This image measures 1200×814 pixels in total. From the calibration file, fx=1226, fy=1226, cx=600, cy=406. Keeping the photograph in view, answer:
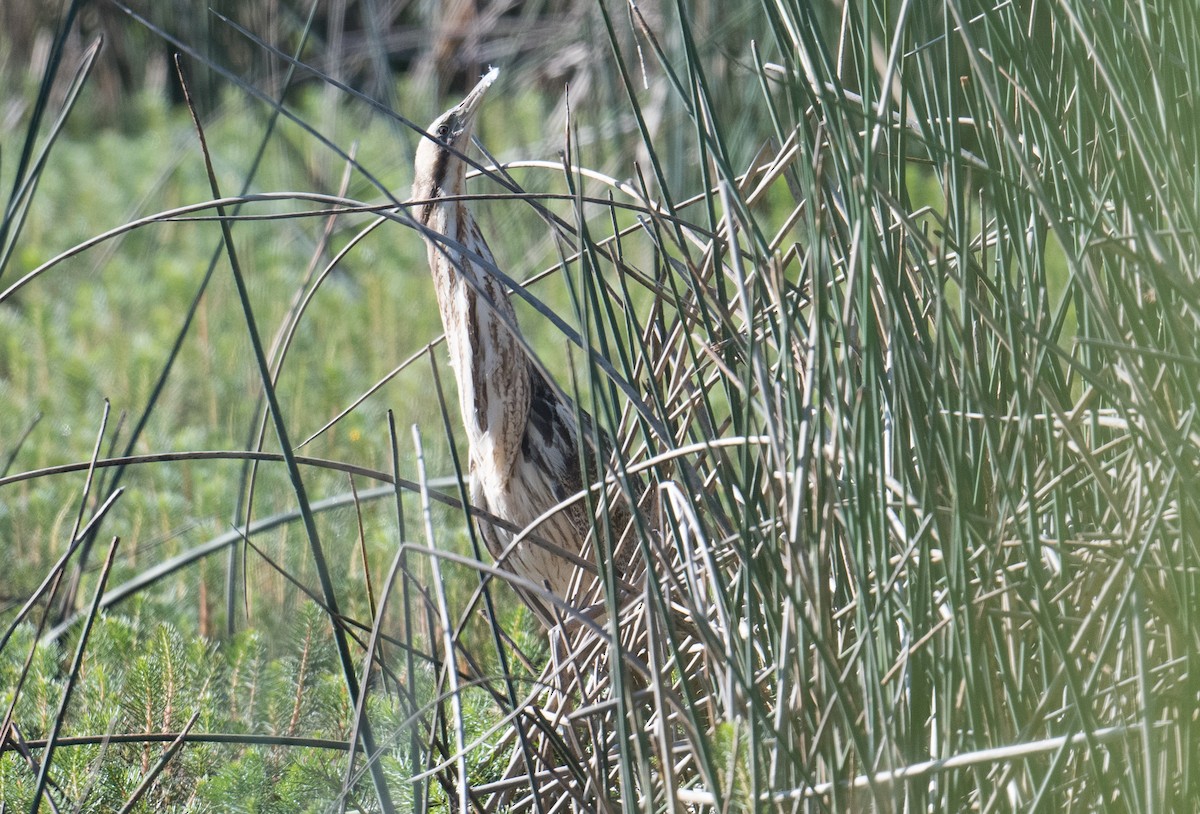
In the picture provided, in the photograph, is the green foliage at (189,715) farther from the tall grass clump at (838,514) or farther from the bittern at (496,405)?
the bittern at (496,405)

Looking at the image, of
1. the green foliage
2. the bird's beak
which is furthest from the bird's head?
the green foliage

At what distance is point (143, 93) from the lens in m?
5.26

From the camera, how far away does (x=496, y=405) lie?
156 centimetres

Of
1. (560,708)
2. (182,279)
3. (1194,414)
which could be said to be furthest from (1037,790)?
(182,279)

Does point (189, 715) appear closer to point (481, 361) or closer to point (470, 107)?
point (481, 361)

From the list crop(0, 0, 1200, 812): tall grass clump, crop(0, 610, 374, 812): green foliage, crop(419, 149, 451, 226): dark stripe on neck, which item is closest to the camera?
crop(0, 0, 1200, 812): tall grass clump

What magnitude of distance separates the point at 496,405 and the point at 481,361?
0.06 metres

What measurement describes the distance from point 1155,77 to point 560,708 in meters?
0.66

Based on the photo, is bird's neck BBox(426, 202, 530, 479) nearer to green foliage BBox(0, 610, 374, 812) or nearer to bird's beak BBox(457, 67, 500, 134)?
bird's beak BBox(457, 67, 500, 134)

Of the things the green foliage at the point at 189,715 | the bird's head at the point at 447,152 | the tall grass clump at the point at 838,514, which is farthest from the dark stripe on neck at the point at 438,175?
the green foliage at the point at 189,715

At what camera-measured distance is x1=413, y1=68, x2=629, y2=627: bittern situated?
1.51 m

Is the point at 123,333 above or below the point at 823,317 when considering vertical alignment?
below

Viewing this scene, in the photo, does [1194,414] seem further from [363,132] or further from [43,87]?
[363,132]

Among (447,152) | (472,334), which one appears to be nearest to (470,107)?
(447,152)
